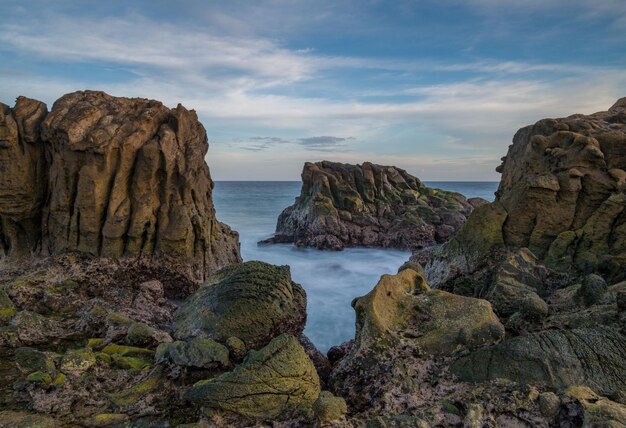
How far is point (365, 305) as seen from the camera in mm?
7137

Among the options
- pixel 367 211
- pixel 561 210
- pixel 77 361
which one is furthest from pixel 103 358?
pixel 367 211

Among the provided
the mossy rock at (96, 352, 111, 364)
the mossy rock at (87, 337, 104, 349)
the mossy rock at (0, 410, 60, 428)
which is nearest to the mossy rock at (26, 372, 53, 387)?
the mossy rock at (0, 410, 60, 428)

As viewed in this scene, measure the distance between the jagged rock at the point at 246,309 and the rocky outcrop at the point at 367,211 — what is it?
20.4 metres

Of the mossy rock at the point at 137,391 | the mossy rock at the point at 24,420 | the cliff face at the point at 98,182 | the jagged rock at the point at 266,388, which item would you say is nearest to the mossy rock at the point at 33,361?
the mossy rock at the point at 24,420

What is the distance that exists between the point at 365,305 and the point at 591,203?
733 cm

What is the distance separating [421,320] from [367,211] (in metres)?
26.6

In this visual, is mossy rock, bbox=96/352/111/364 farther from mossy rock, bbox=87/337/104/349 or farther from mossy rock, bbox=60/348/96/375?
mossy rock, bbox=87/337/104/349

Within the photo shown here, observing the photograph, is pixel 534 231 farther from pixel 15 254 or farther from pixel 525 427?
pixel 15 254

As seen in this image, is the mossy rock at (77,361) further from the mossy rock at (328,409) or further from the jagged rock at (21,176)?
the jagged rock at (21,176)

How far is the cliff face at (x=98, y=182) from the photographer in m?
11.5

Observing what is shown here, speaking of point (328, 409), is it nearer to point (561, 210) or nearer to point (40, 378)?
point (40, 378)

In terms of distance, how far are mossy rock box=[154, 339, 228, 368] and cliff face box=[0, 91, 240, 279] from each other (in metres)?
6.35

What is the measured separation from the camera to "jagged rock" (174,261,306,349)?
8211mm

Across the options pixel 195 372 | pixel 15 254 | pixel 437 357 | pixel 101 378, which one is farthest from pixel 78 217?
pixel 437 357
